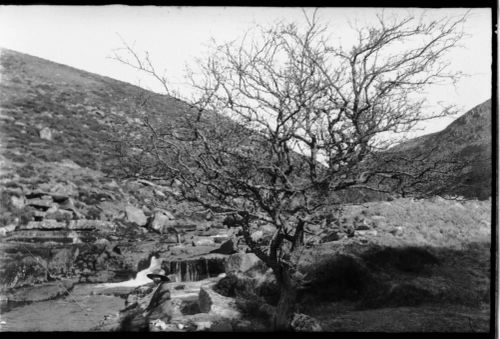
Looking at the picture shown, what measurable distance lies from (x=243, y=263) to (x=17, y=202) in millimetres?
15480

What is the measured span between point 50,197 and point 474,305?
21.7 meters

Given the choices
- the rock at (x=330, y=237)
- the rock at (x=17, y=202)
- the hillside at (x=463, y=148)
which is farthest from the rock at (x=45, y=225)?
the hillside at (x=463, y=148)

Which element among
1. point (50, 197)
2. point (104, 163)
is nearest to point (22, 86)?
point (104, 163)

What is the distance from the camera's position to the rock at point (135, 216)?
2478cm

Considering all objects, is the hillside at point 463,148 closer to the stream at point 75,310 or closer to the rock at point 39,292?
the stream at point 75,310

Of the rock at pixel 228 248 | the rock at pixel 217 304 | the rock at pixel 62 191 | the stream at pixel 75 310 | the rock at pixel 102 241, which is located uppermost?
the rock at pixel 62 191

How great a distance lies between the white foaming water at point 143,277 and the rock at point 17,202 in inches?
361

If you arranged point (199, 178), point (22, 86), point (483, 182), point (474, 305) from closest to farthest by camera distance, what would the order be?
point (199, 178) < point (474, 305) < point (483, 182) < point (22, 86)

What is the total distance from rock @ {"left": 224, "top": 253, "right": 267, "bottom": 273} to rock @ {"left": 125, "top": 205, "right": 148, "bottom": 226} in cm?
1216

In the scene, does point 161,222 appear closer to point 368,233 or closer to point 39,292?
point 39,292

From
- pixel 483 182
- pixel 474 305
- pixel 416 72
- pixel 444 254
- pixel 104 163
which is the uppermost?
pixel 104 163

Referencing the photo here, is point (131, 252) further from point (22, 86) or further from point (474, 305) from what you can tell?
point (22, 86)

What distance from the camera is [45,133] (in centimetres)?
3975
